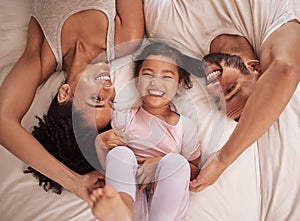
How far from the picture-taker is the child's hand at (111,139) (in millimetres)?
949

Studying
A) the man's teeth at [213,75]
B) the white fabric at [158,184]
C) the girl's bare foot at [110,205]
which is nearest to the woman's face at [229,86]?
the man's teeth at [213,75]

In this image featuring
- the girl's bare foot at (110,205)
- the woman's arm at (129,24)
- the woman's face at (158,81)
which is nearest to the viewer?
the girl's bare foot at (110,205)

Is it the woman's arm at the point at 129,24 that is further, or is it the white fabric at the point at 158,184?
the woman's arm at the point at 129,24

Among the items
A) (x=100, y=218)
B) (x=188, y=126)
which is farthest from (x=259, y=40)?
(x=100, y=218)

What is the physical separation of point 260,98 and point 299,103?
3.1 inches

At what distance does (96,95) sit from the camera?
1.00m

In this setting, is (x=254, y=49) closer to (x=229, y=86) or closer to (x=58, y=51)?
(x=229, y=86)

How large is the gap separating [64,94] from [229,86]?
0.32 meters

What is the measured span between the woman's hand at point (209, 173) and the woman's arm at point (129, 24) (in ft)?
0.97

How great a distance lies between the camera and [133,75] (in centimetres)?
102

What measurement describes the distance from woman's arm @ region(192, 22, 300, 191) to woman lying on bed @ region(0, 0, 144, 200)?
222 mm

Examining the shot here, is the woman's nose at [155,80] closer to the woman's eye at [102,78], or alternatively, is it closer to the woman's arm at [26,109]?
the woman's eye at [102,78]

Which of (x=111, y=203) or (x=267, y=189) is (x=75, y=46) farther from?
(x=267, y=189)

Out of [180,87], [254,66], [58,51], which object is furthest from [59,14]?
[254,66]
